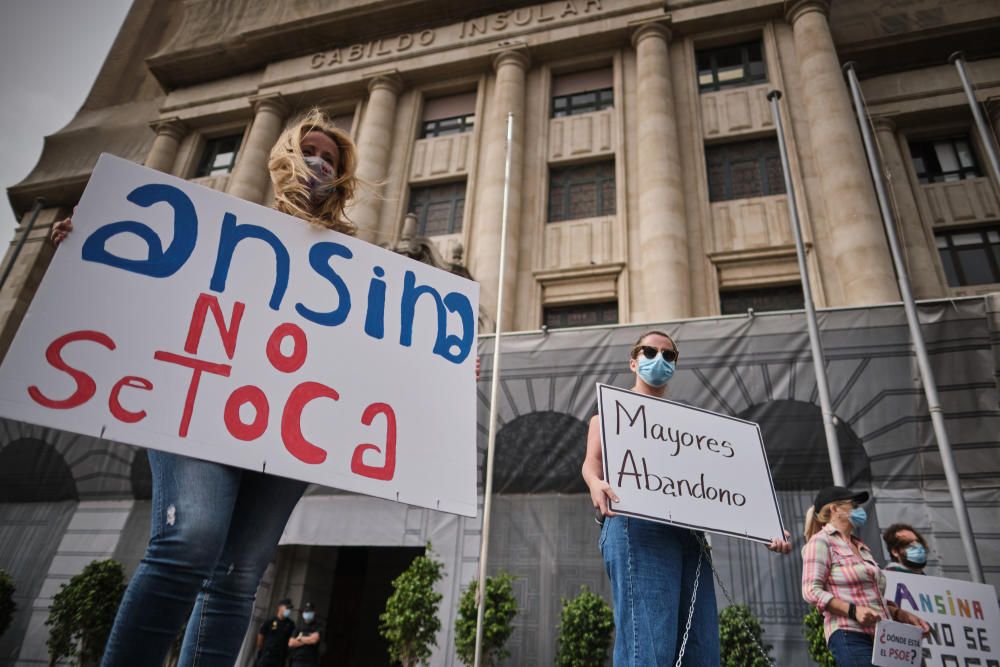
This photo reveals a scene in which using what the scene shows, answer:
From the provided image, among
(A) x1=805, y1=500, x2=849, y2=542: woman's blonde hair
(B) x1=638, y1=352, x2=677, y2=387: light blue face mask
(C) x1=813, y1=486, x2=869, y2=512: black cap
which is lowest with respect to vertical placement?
(A) x1=805, y1=500, x2=849, y2=542: woman's blonde hair

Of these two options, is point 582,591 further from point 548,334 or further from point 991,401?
point 991,401

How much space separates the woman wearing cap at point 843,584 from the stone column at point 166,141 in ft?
64.9

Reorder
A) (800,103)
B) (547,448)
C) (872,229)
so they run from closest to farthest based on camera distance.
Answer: (547,448)
(872,229)
(800,103)

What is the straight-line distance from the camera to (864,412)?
7570 millimetres

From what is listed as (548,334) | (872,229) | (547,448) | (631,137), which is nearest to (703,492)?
(547,448)

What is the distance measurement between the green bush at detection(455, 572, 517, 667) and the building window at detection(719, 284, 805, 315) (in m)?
7.87

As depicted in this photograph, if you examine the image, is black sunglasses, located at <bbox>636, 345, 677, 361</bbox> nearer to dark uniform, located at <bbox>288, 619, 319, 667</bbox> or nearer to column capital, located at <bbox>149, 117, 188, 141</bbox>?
dark uniform, located at <bbox>288, 619, 319, 667</bbox>

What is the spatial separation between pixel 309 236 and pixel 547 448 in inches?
263

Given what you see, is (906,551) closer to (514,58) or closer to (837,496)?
(837,496)

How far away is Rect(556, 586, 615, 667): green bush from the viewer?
21.6 feet

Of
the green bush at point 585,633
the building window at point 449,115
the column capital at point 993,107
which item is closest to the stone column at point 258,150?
the building window at point 449,115

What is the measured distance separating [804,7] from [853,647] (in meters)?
15.4

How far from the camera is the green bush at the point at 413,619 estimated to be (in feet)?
23.7

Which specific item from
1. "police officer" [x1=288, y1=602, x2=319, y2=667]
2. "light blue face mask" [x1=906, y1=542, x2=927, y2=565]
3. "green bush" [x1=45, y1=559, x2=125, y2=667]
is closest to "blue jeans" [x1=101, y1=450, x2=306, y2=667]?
"light blue face mask" [x1=906, y1=542, x2=927, y2=565]
